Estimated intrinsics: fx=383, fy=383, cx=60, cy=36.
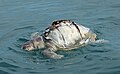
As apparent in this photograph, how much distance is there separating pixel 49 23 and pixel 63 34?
330cm

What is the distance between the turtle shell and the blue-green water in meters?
0.30

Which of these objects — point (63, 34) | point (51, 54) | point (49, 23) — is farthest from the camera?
point (49, 23)

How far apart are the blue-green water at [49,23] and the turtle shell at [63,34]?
301mm

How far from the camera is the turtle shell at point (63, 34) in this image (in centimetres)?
997

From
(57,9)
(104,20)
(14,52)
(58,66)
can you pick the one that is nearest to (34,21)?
(57,9)

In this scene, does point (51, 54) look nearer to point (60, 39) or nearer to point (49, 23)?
point (60, 39)

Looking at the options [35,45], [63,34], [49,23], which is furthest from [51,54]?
[49,23]

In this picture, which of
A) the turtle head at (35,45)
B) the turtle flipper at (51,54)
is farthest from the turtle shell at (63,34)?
the turtle flipper at (51,54)

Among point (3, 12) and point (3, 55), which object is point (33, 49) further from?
point (3, 12)

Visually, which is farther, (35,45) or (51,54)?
(35,45)

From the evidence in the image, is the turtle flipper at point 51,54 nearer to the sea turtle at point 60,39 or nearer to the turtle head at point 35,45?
the sea turtle at point 60,39

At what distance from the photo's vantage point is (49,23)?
1323cm

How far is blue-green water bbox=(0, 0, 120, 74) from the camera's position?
29.2 feet

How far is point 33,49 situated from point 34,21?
382cm
